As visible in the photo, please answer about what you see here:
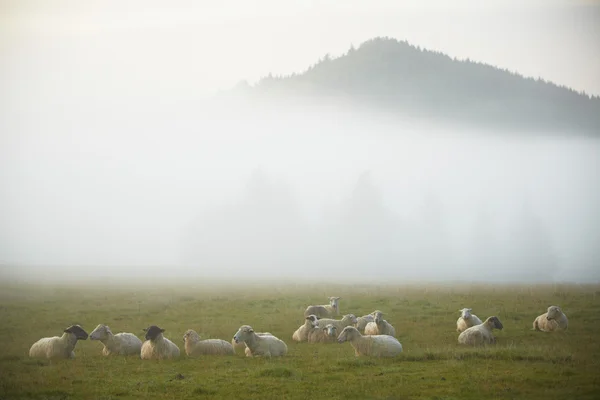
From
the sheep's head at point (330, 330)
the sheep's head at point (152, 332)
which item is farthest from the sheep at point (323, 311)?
the sheep's head at point (152, 332)

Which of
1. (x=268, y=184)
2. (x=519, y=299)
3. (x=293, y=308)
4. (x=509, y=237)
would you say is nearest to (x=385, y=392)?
(x=293, y=308)

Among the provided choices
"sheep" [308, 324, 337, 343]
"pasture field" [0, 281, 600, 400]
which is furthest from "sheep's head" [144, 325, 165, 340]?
"sheep" [308, 324, 337, 343]

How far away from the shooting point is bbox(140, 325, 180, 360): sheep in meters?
19.2

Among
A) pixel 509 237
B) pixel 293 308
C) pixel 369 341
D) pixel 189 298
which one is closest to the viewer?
pixel 369 341

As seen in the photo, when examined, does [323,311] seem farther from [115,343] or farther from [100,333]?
[100,333]

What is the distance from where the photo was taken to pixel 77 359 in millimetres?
19453

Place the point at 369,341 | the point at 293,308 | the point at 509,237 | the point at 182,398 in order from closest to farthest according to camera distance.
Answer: the point at 182,398, the point at 369,341, the point at 293,308, the point at 509,237

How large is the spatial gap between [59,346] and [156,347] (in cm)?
338

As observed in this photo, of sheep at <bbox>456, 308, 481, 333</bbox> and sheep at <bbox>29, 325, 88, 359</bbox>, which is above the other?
sheep at <bbox>456, 308, 481, 333</bbox>

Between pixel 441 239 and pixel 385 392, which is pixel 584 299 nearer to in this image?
pixel 385 392

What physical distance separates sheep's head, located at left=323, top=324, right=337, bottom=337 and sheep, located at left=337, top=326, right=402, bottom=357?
205 centimetres

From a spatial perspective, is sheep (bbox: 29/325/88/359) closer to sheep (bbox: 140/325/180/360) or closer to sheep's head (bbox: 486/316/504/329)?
sheep (bbox: 140/325/180/360)

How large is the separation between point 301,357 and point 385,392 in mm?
5449

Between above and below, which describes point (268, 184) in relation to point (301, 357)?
above
